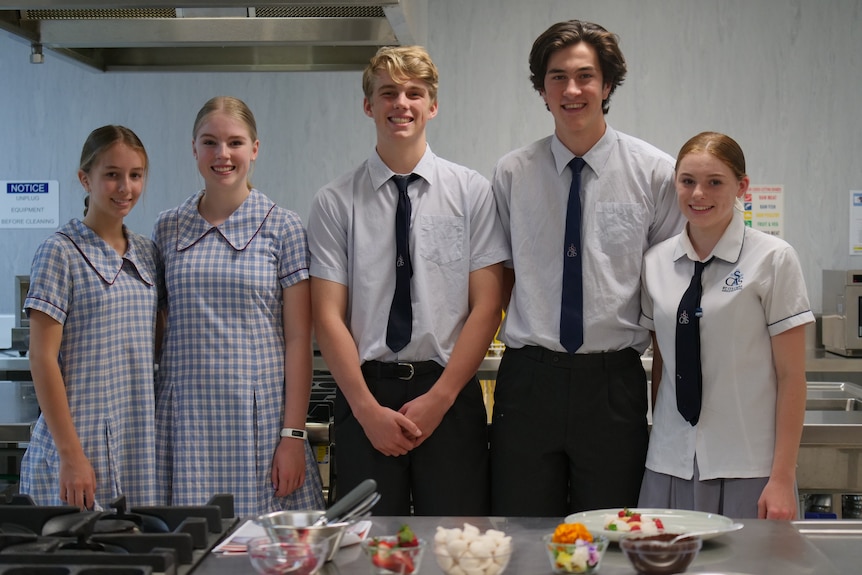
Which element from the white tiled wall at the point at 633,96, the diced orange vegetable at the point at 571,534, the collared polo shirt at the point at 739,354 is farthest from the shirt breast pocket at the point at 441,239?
the white tiled wall at the point at 633,96

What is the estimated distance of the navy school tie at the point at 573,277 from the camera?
2.31 metres

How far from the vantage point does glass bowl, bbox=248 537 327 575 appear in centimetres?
128

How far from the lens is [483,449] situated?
2398 millimetres

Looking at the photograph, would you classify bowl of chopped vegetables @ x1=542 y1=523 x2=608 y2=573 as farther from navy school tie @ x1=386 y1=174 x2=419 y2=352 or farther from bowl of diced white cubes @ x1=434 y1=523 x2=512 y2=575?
navy school tie @ x1=386 y1=174 x2=419 y2=352

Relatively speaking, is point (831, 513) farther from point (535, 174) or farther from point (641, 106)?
point (641, 106)

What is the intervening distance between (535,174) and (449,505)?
0.87 metres

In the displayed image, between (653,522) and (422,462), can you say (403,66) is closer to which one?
(422,462)

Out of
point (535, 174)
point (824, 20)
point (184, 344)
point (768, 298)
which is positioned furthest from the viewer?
point (824, 20)

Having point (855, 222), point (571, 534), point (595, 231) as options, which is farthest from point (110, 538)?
point (855, 222)

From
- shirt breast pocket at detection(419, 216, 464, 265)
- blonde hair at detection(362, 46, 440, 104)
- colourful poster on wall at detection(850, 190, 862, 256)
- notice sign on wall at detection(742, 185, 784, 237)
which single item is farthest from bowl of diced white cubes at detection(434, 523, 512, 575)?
colourful poster on wall at detection(850, 190, 862, 256)

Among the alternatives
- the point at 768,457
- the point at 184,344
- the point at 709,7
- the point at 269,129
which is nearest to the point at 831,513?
the point at 768,457

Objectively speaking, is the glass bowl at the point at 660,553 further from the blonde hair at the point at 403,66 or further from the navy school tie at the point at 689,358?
the blonde hair at the point at 403,66

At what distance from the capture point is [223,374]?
2.26 metres

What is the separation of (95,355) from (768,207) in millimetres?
3754
